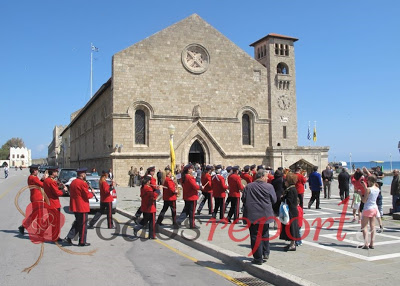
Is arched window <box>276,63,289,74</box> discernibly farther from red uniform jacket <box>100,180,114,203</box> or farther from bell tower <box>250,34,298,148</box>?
red uniform jacket <box>100,180,114,203</box>

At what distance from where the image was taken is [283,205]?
8.59 metres

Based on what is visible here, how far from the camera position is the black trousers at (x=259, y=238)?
24.0 ft

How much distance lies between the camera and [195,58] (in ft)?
104

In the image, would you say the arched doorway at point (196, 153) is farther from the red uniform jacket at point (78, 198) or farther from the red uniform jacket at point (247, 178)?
the red uniform jacket at point (78, 198)

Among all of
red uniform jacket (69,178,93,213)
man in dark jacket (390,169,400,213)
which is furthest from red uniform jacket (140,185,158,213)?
man in dark jacket (390,169,400,213)

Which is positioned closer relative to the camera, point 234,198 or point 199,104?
point 234,198

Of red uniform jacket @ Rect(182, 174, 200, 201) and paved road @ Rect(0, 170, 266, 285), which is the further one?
red uniform jacket @ Rect(182, 174, 200, 201)

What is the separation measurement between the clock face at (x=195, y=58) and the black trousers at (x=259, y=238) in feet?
80.8

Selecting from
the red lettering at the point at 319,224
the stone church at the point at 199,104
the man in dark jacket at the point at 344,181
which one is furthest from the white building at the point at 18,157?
the red lettering at the point at 319,224

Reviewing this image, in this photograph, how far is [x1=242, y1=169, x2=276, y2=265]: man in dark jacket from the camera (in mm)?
7584

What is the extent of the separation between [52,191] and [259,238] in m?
5.65

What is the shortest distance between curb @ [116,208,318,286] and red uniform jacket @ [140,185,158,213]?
3.29 feet

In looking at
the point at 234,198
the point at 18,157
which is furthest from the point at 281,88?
the point at 18,157

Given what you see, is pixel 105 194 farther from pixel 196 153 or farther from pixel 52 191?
pixel 196 153
